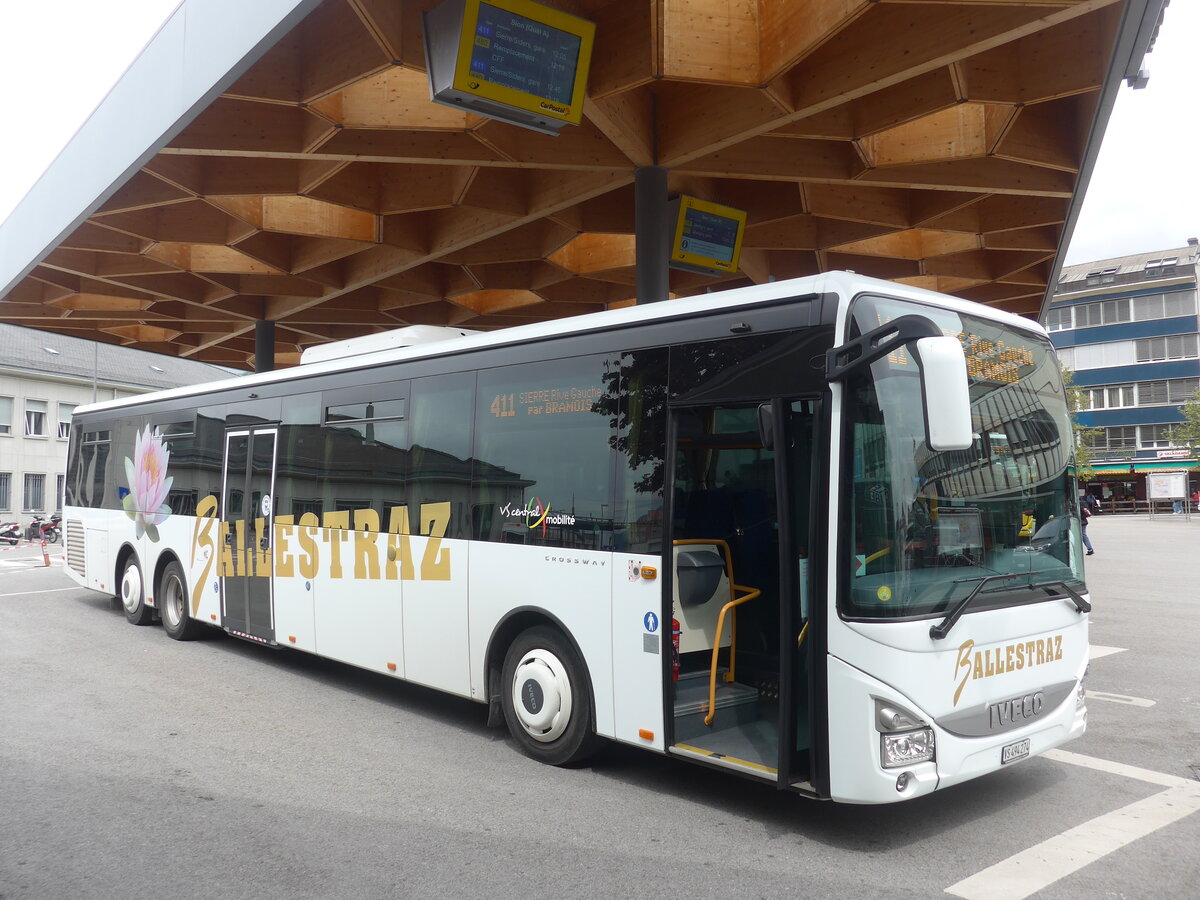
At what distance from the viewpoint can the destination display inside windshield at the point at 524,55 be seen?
24.2 ft

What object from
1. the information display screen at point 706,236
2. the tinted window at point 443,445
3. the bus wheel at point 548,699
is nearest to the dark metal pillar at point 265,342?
the information display screen at point 706,236

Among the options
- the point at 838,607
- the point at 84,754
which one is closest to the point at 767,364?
the point at 838,607

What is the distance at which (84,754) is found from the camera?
6.64 m

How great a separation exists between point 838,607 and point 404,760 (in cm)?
341

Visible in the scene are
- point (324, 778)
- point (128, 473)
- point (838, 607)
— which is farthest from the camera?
point (128, 473)

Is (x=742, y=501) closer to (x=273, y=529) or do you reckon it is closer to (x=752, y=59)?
(x=752, y=59)

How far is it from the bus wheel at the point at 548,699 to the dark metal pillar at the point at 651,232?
4.87 meters

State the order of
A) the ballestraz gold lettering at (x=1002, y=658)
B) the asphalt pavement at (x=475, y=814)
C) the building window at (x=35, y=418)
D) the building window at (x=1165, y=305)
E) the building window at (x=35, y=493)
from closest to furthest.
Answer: the asphalt pavement at (x=475, y=814)
the ballestraz gold lettering at (x=1002, y=658)
the building window at (x=35, y=493)
the building window at (x=35, y=418)
the building window at (x=1165, y=305)

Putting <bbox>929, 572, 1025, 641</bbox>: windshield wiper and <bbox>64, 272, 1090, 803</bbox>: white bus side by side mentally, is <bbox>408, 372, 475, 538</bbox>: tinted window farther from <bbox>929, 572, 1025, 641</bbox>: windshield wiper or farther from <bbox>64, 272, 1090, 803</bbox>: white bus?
<bbox>929, 572, 1025, 641</bbox>: windshield wiper

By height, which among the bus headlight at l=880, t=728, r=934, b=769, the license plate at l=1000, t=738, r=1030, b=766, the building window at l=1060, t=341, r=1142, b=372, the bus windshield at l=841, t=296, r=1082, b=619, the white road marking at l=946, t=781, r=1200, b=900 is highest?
the building window at l=1060, t=341, r=1142, b=372

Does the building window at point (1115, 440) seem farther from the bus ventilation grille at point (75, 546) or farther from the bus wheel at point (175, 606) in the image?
the bus wheel at point (175, 606)

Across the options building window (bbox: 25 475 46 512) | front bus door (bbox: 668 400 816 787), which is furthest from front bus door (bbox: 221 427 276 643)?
building window (bbox: 25 475 46 512)

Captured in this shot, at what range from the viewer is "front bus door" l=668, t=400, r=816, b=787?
5.13 m

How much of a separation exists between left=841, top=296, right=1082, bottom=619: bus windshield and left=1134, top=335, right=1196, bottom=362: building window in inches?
2804
